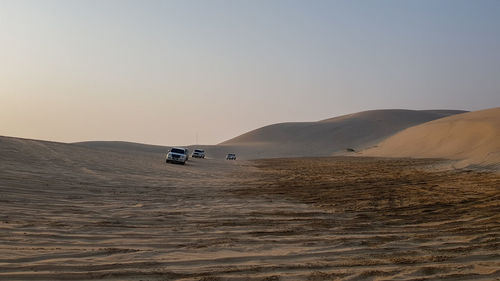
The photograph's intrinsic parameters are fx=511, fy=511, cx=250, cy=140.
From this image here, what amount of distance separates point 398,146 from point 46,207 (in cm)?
6631

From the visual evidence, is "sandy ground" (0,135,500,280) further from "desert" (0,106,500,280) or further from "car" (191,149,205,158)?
"car" (191,149,205,158)

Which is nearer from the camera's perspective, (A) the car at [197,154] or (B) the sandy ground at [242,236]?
(B) the sandy ground at [242,236]

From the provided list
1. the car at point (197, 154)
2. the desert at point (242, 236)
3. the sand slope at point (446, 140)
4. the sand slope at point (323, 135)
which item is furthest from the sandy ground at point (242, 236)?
the sand slope at point (323, 135)

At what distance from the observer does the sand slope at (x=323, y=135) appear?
4040 inches

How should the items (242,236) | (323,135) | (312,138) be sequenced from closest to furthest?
(242,236)
(312,138)
(323,135)

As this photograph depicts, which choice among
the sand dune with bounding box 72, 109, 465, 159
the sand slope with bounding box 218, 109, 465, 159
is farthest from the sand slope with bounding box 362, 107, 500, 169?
the sand slope with bounding box 218, 109, 465, 159

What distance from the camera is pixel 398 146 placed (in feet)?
234

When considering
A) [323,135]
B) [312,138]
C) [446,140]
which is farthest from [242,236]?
[323,135]

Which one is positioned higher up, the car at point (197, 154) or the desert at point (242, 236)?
the car at point (197, 154)

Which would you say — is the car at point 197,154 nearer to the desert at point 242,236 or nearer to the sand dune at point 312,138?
the sand dune at point 312,138

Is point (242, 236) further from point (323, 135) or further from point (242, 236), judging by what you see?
point (323, 135)

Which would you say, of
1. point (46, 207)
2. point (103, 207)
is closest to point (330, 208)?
point (103, 207)

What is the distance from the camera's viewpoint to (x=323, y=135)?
405ft

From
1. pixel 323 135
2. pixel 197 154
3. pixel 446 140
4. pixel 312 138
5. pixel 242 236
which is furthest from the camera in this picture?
pixel 323 135
